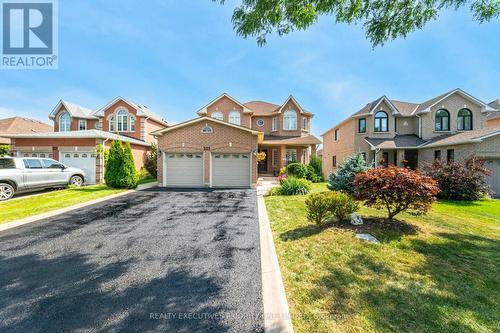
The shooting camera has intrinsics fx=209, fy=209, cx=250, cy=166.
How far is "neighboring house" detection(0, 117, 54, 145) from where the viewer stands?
25.9 metres

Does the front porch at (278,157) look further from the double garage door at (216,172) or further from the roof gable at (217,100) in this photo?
the double garage door at (216,172)

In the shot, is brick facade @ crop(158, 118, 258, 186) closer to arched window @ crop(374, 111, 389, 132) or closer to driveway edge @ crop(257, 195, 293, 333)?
driveway edge @ crop(257, 195, 293, 333)

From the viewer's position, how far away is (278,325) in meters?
2.57

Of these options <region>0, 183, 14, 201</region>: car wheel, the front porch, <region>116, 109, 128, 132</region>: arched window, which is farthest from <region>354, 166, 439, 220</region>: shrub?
<region>116, 109, 128, 132</region>: arched window

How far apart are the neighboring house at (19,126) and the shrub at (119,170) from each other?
71.0 feet

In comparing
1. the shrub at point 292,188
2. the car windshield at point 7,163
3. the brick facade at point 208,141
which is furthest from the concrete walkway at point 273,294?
the car windshield at point 7,163

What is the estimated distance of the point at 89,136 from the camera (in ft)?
48.4

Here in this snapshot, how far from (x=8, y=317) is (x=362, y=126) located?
21.6 metres

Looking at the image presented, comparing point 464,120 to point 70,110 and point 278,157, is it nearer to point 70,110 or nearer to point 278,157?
point 278,157

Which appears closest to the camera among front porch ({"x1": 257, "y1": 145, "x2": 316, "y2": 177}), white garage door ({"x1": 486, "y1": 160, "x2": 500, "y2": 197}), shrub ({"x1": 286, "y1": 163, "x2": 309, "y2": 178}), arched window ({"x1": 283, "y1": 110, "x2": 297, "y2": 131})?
white garage door ({"x1": 486, "y1": 160, "x2": 500, "y2": 197})

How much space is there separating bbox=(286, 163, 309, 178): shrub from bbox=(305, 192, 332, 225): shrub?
13.2m

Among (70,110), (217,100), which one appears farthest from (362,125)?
(70,110)

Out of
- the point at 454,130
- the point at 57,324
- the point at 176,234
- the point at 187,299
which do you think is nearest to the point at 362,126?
the point at 454,130

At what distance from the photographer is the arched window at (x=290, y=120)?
877 inches
